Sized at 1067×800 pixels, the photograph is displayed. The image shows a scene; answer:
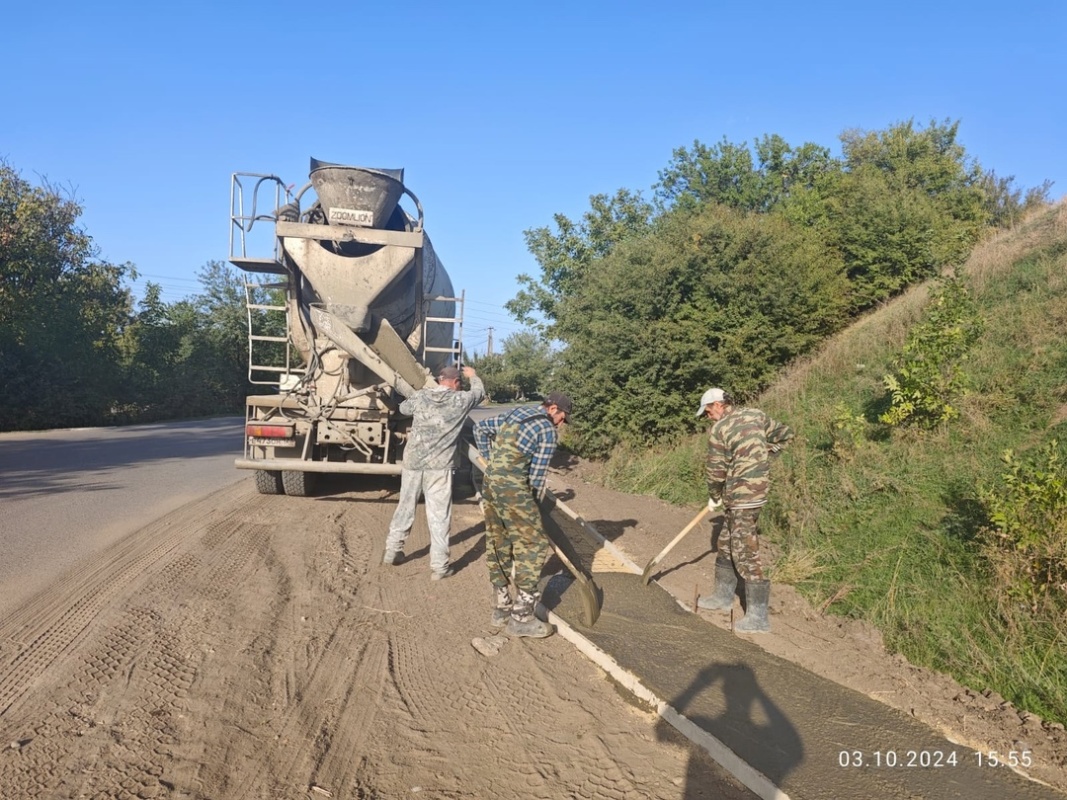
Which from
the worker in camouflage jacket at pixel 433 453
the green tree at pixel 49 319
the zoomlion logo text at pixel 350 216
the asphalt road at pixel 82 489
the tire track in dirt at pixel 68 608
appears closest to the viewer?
the tire track in dirt at pixel 68 608

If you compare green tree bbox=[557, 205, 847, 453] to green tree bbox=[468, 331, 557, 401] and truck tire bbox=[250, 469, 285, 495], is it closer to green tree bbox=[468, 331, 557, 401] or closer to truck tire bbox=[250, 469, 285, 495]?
truck tire bbox=[250, 469, 285, 495]

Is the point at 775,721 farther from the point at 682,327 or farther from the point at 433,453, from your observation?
the point at 682,327

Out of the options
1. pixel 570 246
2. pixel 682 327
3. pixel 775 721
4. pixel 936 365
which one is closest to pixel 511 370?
pixel 570 246

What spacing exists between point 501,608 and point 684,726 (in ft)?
5.60

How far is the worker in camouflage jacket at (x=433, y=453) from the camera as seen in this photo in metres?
5.98

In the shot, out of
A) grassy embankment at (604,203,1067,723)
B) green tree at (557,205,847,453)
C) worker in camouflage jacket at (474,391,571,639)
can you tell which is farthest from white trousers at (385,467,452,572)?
green tree at (557,205,847,453)

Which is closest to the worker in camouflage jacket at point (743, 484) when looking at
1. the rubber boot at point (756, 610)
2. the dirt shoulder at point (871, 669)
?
the rubber boot at point (756, 610)

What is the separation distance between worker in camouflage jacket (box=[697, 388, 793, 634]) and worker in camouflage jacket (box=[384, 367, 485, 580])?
6.82 ft

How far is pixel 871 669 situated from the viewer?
14.0 feet

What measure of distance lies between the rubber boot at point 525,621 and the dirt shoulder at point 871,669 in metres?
1.32

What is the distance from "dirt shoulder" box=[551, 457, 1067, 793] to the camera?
134 inches

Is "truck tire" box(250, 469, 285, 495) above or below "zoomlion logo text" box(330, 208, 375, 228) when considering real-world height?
below

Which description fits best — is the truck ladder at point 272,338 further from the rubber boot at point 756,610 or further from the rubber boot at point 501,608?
the rubber boot at point 756,610

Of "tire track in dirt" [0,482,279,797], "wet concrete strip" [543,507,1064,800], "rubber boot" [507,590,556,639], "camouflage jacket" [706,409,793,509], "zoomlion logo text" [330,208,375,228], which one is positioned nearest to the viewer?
"tire track in dirt" [0,482,279,797]
